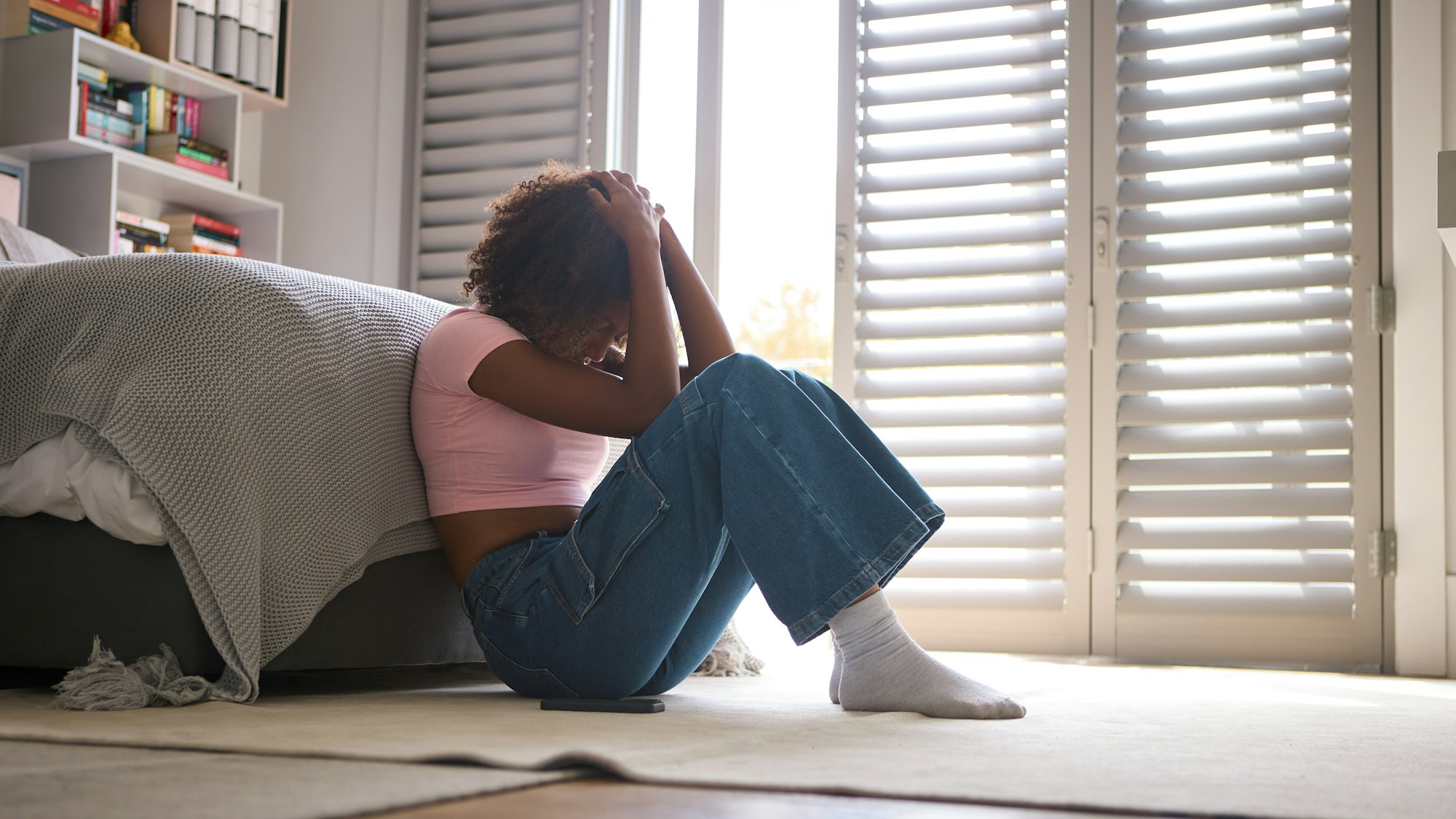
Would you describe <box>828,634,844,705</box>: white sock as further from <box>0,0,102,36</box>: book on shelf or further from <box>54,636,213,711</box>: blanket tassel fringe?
<box>0,0,102,36</box>: book on shelf

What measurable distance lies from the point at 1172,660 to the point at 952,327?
3.00ft

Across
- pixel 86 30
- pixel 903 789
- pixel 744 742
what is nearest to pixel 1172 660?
pixel 744 742

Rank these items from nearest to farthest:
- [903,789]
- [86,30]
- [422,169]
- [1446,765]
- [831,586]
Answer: [903,789] < [1446,765] < [831,586] < [86,30] < [422,169]

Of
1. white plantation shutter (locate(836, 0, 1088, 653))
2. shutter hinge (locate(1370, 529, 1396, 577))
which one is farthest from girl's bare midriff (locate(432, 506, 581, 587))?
shutter hinge (locate(1370, 529, 1396, 577))

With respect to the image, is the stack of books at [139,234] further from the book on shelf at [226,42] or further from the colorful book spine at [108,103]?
the book on shelf at [226,42]

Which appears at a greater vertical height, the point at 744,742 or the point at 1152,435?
the point at 1152,435

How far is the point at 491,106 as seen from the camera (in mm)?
3740

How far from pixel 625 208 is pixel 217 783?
928 millimetres

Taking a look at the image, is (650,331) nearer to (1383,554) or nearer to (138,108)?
(1383,554)

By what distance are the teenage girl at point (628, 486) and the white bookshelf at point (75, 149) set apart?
6.41 ft

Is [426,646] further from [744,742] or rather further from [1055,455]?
[1055,455]

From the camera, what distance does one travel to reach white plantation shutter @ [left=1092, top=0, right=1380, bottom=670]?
110 inches

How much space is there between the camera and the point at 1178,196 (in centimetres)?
296

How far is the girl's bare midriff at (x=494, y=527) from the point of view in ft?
5.10
